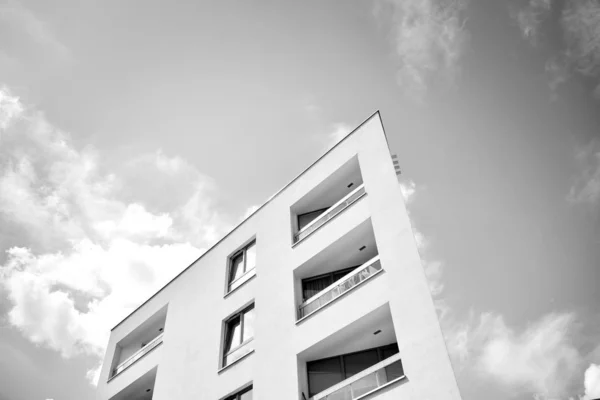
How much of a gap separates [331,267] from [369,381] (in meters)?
5.07

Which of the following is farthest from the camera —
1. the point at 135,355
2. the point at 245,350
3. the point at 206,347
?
the point at 135,355

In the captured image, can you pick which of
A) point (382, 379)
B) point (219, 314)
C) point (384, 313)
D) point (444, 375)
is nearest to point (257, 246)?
point (219, 314)

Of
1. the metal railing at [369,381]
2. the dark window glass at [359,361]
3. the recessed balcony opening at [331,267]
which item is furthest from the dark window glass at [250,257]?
the metal railing at [369,381]

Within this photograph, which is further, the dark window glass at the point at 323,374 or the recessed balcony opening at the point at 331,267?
the recessed balcony opening at the point at 331,267

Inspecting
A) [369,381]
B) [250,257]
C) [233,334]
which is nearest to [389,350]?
[369,381]

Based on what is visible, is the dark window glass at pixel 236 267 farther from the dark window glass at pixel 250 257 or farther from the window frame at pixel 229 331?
the window frame at pixel 229 331

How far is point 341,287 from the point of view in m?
14.8

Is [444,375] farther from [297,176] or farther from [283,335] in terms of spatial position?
[297,176]

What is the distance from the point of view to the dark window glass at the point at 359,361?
A: 13977 mm

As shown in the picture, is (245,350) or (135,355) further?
(135,355)

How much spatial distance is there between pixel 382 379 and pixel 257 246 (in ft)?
27.6

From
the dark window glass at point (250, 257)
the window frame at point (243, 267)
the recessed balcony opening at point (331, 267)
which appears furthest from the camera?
the dark window glass at point (250, 257)

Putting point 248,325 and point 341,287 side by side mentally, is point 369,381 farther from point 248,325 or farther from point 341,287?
point 248,325

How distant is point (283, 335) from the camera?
14.9 m
